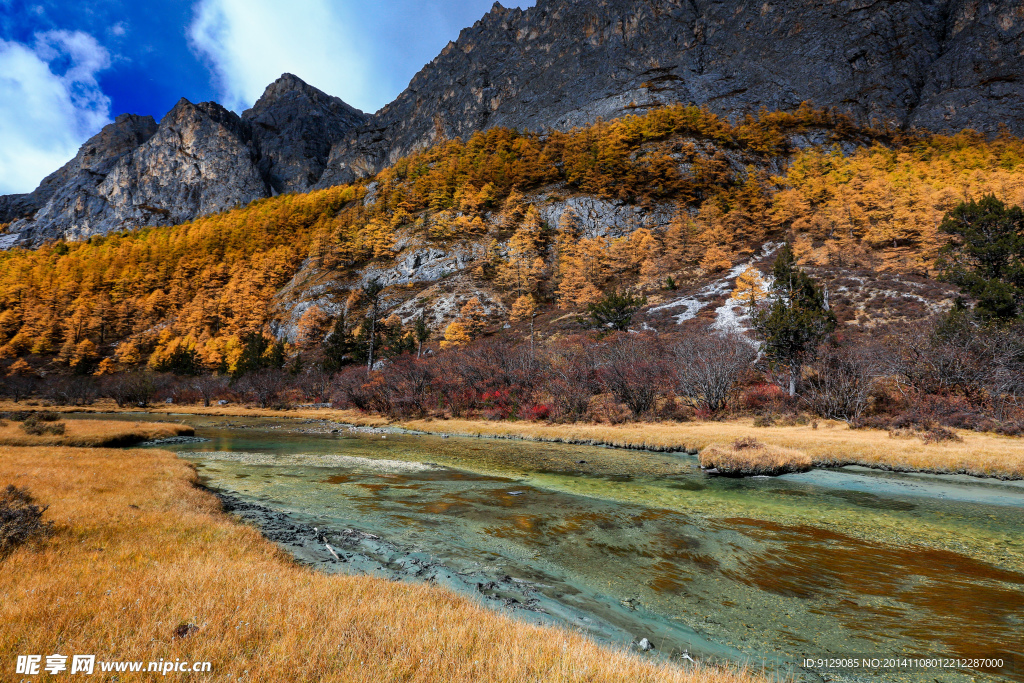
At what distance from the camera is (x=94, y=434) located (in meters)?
27.3

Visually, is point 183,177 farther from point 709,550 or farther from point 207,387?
point 709,550

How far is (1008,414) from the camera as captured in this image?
22797 mm

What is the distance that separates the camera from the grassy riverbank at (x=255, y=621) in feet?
14.4

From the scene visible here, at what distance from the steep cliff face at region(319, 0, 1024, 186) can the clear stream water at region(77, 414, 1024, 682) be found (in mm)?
143144

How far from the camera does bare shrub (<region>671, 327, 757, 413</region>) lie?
33.5 m

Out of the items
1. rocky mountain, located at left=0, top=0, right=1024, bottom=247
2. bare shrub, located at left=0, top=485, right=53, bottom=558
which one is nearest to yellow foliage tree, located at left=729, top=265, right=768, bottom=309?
bare shrub, located at left=0, top=485, right=53, bottom=558

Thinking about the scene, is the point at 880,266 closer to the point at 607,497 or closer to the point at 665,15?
the point at 607,497

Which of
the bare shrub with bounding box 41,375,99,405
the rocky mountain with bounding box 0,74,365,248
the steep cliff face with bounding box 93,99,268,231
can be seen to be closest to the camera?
the bare shrub with bounding box 41,375,99,405

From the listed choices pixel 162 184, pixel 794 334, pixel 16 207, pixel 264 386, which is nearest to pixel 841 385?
pixel 794 334

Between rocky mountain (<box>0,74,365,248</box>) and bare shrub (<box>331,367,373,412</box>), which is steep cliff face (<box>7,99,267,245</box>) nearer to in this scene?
rocky mountain (<box>0,74,365,248</box>)

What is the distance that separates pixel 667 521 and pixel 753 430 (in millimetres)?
18666

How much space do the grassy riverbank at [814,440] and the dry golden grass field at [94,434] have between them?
15881 millimetres

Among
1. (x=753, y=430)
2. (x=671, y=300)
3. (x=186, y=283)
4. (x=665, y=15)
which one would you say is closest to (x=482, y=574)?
(x=753, y=430)

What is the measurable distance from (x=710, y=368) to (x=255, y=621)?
35090 mm
